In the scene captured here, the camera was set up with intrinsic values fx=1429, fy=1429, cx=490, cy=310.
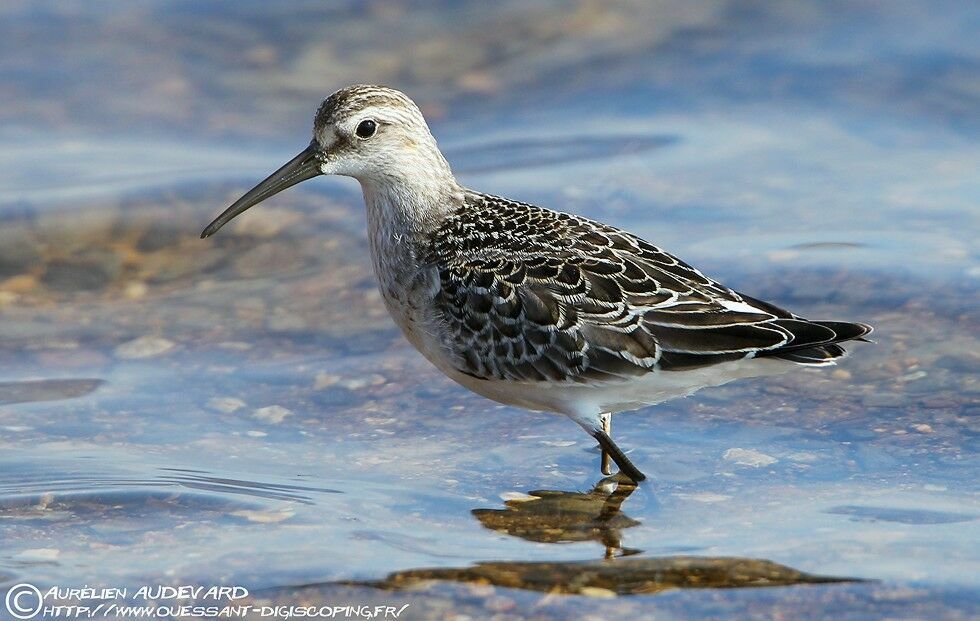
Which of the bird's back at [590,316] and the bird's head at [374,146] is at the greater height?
the bird's head at [374,146]

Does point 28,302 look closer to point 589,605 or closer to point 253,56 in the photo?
point 253,56

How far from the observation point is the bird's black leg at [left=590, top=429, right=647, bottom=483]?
798 centimetres

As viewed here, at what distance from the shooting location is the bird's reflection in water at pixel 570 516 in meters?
7.50

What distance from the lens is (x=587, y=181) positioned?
12.9m

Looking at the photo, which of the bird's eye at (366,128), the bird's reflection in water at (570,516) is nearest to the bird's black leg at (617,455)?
the bird's reflection in water at (570,516)

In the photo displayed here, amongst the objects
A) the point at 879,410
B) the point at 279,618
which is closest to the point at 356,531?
the point at 279,618

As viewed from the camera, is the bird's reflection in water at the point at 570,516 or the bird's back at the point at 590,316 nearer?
the bird's reflection in water at the point at 570,516

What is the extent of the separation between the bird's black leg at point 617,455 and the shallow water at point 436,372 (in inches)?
4.6

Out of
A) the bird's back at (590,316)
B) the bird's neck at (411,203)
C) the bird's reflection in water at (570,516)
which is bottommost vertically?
the bird's reflection in water at (570,516)

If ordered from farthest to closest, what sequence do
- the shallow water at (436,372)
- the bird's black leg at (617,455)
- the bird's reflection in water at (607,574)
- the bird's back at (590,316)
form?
the bird's black leg at (617,455)
the bird's back at (590,316)
the shallow water at (436,372)
the bird's reflection in water at (607,574)

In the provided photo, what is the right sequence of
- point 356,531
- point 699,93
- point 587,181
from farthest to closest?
point 699,93
point 587,181
point 356,531

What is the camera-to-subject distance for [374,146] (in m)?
8.55

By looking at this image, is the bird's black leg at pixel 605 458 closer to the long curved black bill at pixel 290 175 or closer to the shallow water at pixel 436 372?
the shallow water at pixel 436 372

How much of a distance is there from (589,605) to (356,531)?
144 centimetres
